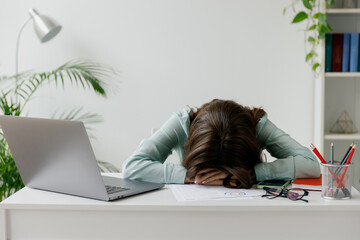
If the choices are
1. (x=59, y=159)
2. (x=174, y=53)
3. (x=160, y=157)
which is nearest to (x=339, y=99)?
(x=174, y=53)

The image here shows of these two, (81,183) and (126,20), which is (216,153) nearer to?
(81,183)

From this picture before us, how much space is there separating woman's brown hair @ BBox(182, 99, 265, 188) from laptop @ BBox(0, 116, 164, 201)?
0.16m

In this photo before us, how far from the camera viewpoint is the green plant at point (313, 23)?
9.11ft

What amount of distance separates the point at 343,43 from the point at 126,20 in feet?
4.64

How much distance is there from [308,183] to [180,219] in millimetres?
512

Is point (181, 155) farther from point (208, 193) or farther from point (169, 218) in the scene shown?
point (169, 218)

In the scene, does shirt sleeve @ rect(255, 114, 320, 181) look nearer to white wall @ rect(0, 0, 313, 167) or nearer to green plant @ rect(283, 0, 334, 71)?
green plant @ rect(283, 0, 334, 71)

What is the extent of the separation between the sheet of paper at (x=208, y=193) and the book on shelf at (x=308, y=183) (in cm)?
17

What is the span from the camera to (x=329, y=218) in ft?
4.11

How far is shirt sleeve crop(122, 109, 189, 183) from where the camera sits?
154cm

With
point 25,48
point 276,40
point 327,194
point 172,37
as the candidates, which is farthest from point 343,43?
point 25,48

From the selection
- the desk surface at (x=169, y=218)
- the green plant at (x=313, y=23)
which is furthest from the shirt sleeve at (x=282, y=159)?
the green plant at (x=313, y=23)

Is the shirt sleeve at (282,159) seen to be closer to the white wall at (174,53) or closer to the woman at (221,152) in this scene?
the woman at (221,152)

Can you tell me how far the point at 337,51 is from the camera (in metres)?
2.91
